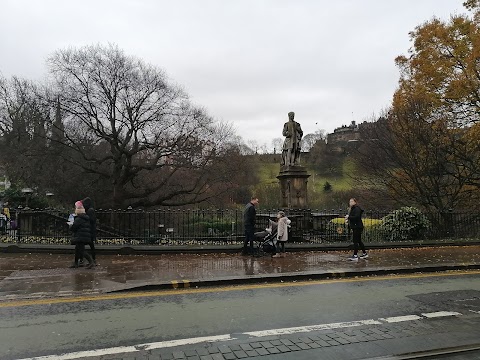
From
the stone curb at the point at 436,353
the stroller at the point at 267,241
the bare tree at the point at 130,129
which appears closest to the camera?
the stone curb at the point at 436,353

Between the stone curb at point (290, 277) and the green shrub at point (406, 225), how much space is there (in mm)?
5540

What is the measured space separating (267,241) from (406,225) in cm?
743

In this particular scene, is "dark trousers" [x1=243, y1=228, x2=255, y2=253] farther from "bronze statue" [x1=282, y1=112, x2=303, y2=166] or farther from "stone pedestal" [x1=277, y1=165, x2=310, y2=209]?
"bronze statue" [x1=282, y1=112, x2=303, y2=166]

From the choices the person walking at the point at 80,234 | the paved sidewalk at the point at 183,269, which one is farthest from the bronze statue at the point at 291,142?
the person walking at the point at 80,234

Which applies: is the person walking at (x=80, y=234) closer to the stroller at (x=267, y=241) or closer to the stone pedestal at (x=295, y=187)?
the stroller at (x=267, y=241)

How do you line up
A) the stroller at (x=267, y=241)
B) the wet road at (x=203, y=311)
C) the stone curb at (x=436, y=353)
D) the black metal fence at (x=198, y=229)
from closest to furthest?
the stone curb at (x=436, y=353)
the wet road at (x=203, y=311)
the stroller at (x=267, y=241)
the black metal fence at (x=198, y=229)

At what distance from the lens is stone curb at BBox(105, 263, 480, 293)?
8.09 m

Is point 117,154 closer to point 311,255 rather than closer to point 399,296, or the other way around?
point 311,255

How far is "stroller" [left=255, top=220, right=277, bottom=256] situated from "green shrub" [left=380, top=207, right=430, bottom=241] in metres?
6.85

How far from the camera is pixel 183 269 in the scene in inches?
388

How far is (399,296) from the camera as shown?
7.55 m

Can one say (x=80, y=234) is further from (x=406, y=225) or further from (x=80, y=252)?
(x=406, y=225)

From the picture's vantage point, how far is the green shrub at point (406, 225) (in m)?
16.5

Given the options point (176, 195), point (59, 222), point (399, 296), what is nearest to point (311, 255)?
point (399, 296)
